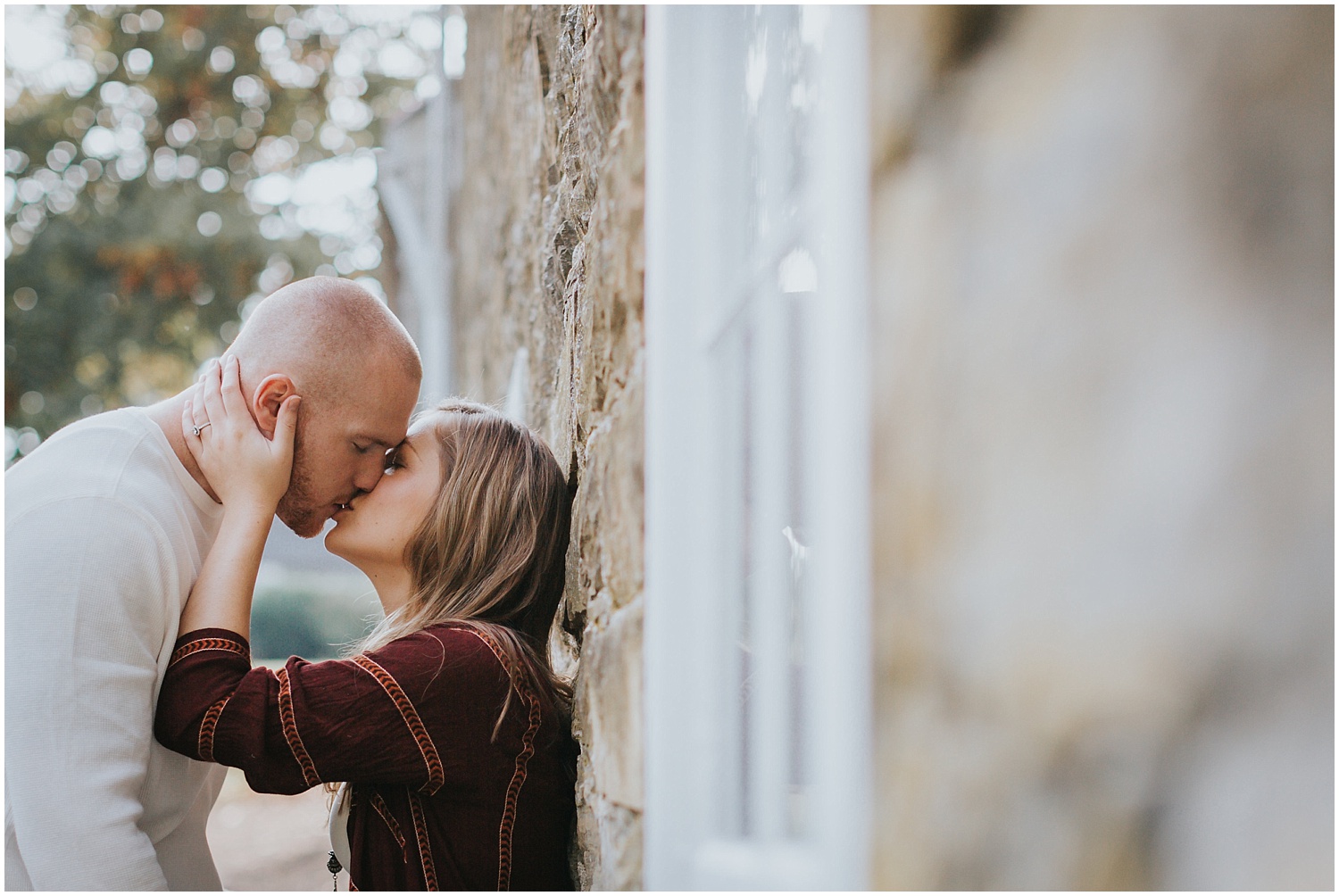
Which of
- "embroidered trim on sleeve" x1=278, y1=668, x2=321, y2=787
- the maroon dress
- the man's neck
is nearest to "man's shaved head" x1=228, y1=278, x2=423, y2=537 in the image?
the man's neck

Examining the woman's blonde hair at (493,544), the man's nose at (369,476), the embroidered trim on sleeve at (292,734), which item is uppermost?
the man's nose at (369,476)

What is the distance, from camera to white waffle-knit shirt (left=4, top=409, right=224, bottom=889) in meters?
1.74

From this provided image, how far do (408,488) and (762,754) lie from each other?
1339 mm

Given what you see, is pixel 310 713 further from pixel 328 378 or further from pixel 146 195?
pixel 146 195

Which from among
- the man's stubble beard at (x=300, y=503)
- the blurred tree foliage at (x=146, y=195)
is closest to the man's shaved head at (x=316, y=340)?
the man's stubble beard at (x=300, y=503)

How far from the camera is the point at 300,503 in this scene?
2291mm

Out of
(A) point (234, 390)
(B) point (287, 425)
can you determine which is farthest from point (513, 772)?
(A) point (234, 390)

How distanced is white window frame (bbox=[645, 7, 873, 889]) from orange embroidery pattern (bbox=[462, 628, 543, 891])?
725 mm

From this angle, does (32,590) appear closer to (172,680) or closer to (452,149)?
(172,680)

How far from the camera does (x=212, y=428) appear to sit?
83.3 inches

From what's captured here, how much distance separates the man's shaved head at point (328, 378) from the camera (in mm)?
2170

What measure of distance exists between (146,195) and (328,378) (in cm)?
999

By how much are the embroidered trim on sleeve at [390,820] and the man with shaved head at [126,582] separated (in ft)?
1.25

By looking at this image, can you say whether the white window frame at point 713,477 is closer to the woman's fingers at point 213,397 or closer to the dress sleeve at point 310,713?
the dress sleeve at point 310,713
